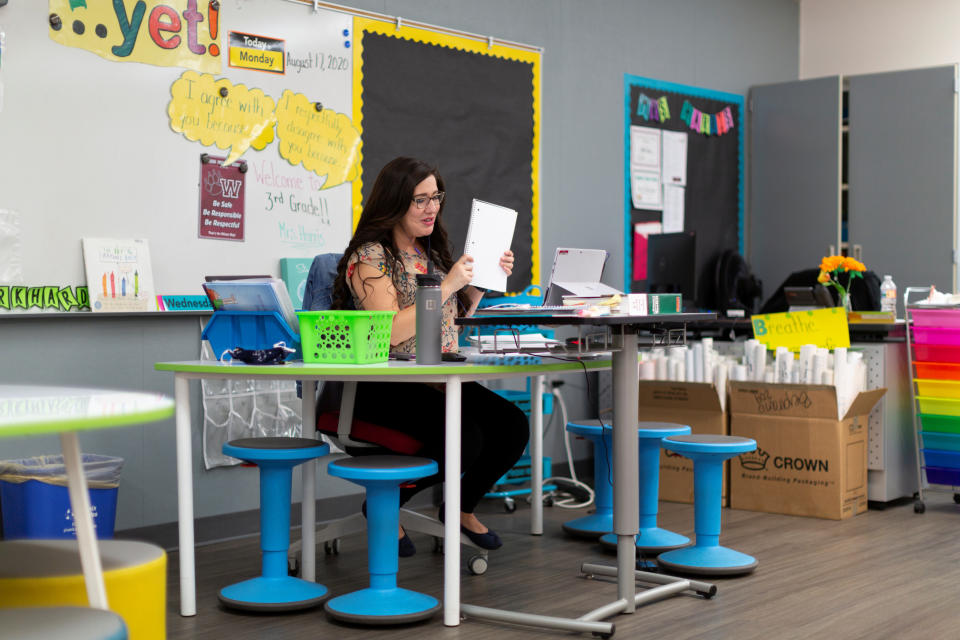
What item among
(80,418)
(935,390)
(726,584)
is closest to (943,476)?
(935,390)

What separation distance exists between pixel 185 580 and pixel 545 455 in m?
2.56

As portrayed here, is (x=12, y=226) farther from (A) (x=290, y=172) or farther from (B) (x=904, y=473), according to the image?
(B) (x=904, y=473)

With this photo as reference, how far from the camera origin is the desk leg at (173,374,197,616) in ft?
8.99

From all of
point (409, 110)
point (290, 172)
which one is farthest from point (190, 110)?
point (409, 110)

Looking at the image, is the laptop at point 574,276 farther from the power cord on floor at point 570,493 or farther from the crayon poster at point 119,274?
the power cord on floor at point 570,493

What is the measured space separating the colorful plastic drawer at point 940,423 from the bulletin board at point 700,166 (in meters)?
1.67

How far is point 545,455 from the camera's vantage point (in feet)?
16.6

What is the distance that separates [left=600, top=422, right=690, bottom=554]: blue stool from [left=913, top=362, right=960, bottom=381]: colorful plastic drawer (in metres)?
1.39

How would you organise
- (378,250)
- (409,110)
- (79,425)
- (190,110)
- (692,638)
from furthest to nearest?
(409,110) < (190,110) < (378,250) < (692,638) < (79,425)

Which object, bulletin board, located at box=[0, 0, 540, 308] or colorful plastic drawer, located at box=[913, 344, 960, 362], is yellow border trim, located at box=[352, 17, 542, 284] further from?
colorful plastic drawer, located at box=[913, 344, 960, 362]

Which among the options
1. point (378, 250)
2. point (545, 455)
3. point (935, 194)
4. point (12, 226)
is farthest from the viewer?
point (935, 194)

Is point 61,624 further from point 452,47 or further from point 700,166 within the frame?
point 700,166

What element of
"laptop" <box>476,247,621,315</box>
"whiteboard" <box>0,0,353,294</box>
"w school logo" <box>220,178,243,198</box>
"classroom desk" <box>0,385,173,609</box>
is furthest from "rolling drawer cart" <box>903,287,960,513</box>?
"classroom desk" <box>0,385,173,609</box>

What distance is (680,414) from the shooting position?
4531 millimetres
